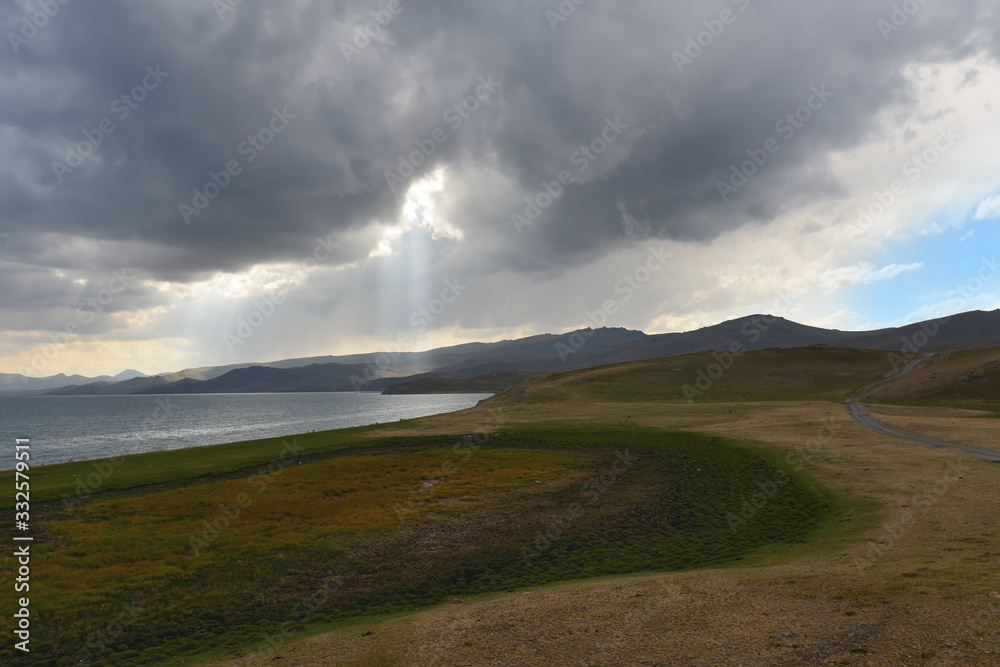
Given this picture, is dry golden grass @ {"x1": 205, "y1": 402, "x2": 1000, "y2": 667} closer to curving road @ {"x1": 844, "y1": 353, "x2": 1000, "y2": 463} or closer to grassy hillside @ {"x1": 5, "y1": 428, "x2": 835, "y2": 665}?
grassy hillside @ {"x1": 5, "y1": 428, "x2": 835, "y2": 665}

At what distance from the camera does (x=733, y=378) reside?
12750cm

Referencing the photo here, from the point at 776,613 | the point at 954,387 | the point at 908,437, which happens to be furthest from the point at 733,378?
the point at 776,613

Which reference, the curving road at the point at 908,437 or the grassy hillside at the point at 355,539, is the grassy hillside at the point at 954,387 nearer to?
the curving road at the point at 908,437

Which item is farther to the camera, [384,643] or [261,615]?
[261,615]

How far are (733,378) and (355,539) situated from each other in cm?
12117

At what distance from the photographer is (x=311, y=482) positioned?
4203 cm

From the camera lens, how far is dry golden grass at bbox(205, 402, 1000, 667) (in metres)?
12.0

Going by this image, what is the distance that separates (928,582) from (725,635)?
700cm

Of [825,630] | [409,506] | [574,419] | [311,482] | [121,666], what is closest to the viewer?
[825,630]

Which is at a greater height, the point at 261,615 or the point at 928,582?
the point at 928,582

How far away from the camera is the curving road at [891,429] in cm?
4028

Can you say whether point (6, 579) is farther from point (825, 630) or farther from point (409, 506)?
point (825, 630)

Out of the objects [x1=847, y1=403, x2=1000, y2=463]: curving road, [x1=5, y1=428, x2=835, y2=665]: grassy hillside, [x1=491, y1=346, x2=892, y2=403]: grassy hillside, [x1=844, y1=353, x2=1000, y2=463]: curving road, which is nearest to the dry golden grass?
[x1=5, y1=428, x2=835, y2=665]: grassy hillside

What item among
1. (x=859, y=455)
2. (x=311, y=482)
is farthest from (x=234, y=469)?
(x=859, y=455)
